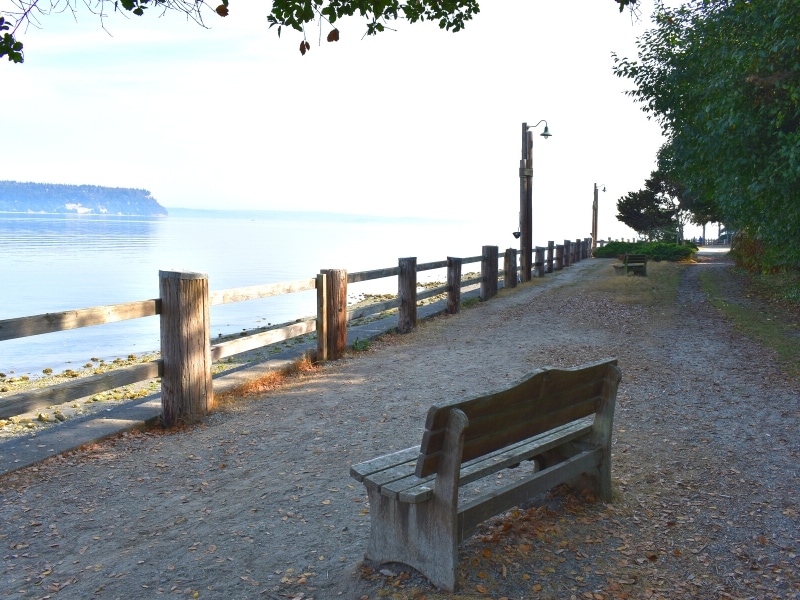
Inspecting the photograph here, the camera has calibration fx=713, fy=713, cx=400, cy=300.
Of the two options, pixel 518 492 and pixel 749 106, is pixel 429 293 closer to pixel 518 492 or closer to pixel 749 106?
pixel 749 106

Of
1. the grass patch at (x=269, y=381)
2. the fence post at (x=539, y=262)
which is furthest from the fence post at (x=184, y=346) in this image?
the fence post at (x=539, y=262)

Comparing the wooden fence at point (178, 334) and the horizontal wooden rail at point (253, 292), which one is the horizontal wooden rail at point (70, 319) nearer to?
the wooden fence at point (178, 334)

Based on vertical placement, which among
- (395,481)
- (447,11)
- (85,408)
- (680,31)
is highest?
(680,31)

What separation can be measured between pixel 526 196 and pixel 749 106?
1132 cm

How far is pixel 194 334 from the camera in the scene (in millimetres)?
6465

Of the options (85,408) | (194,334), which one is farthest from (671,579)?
(85,408)

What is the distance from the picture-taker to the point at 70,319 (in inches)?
222

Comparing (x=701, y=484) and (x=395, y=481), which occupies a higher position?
(x=395, y=481)

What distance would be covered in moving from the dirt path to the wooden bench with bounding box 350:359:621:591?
0.17m

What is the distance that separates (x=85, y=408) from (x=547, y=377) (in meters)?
5.52

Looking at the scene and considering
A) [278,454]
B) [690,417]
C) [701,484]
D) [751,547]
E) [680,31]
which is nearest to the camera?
[751,547]

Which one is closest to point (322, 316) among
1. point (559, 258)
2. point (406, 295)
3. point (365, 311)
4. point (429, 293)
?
point (365, 311)

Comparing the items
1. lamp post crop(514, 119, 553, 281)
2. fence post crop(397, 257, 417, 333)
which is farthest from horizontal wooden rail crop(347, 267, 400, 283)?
lamp post crop(514, 119, 553, 281)

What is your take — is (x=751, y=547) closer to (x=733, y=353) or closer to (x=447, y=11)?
(x=733, y=353)
